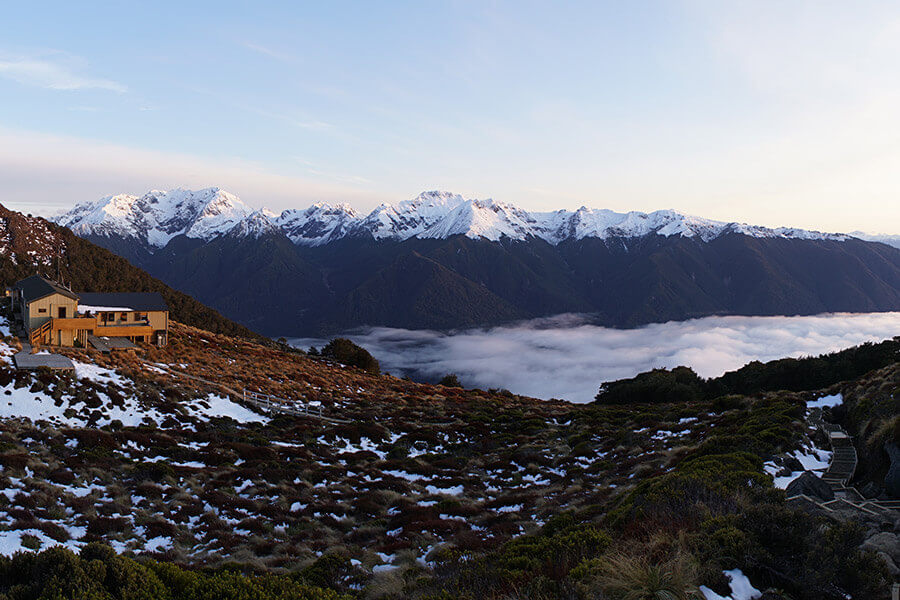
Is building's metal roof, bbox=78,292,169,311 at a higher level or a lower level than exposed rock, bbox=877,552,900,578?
higher

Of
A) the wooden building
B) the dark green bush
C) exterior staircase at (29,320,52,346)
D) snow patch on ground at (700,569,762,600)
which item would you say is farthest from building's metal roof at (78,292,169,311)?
snow patch on ground at (700,569,762,600)

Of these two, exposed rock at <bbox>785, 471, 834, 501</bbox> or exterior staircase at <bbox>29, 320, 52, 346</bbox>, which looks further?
exterior staircase at <bbox>29, 320, 52, 346</bbox>

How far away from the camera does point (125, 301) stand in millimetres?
50906

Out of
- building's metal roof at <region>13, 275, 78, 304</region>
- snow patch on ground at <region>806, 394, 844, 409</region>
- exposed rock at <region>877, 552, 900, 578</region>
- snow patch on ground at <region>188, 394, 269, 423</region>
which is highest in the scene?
building's metal roof at <region>13, 275, 78, 304</region>

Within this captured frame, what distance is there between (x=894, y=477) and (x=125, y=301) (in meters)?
61.4

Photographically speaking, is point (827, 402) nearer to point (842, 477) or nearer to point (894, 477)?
point (842, 477)

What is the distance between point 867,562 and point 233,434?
25.4 m

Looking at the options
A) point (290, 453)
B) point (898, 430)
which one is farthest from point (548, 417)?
point (898, 430)

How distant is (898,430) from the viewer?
13.1 metres

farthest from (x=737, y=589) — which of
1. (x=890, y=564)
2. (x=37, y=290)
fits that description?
(x=37, y=290)

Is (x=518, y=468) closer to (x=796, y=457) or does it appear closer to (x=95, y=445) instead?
(x=796, y=457)

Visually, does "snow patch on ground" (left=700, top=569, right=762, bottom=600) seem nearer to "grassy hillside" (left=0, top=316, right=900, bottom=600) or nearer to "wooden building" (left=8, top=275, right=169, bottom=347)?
"grassy hillside" (left=0, top=316, right=900, bottom=600)

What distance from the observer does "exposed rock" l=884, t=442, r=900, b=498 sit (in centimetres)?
1173

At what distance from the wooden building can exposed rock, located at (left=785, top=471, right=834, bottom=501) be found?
50427 mm
